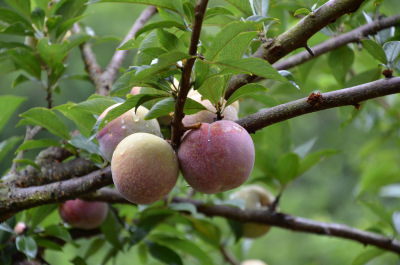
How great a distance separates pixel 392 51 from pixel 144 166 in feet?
1.47

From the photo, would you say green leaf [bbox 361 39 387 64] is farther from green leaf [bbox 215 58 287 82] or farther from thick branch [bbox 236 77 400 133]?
green leaf [bbox 215 58 287 82]

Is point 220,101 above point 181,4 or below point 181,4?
below

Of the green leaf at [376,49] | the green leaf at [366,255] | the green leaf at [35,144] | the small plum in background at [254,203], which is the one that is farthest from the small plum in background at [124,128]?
the green leaf at [366,255]

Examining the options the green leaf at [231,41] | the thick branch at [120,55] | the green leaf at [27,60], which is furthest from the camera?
the thick branch at [120,55]

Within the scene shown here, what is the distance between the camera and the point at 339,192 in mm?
5211

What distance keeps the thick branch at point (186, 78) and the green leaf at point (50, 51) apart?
0.44m

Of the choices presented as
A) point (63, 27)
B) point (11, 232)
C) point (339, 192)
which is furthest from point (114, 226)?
point (339, 192)

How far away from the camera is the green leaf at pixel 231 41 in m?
0.55

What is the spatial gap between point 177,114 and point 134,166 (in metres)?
0.09

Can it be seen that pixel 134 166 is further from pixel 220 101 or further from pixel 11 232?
pixel 11 232

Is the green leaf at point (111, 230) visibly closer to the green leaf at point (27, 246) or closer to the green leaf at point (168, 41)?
the green leaf at point (27, 246)

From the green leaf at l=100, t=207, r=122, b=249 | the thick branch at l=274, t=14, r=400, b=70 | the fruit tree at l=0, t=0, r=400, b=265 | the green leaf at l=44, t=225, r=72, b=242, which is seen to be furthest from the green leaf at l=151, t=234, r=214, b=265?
the thick branch at l=274, t=14, r=400, b=70

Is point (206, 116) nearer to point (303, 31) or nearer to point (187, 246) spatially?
point (303, 31)

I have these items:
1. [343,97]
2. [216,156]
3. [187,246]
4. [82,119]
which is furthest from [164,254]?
[343,97]
